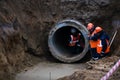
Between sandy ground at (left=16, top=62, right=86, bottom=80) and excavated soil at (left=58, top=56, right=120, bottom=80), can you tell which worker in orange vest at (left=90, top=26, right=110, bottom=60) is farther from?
excavated soil at (left=58, top=56, right=120, bottom=80)

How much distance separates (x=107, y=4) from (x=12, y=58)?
420cm

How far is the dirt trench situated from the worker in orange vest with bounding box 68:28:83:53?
2.06 ft

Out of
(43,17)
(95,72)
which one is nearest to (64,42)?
(43,17)

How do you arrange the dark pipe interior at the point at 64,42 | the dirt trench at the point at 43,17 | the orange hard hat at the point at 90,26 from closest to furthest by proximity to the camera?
the dirt trench at the point at 43,17 < the orange hard hat at the point at 90,26 < the dark pipe interior at the point at 64,42

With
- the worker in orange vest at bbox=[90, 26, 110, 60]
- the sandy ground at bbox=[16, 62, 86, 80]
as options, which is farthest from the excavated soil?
the worker in orange vest at bbox=[90, 26, 110, 60]

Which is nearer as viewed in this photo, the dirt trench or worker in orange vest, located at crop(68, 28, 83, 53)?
the dirt trench

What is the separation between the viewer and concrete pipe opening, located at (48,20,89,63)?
1183 centimetres

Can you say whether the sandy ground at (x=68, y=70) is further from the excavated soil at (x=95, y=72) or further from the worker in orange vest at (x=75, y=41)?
the worker in orange vest at (x=75, y=41)

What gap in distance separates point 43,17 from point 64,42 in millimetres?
1795

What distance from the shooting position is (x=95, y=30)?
11.4 metres

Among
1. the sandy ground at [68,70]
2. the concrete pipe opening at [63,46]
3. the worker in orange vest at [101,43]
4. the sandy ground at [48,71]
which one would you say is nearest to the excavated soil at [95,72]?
the sandy ground at [68,70]

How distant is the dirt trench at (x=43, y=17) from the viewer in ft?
36.3

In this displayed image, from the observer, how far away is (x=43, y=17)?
1248 cm

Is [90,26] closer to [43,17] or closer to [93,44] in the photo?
[93,44]
